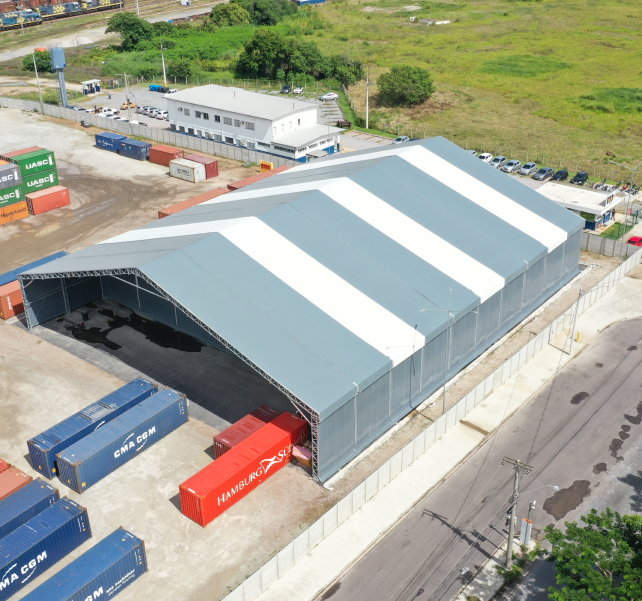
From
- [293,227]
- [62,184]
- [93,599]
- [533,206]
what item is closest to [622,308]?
[533,206]

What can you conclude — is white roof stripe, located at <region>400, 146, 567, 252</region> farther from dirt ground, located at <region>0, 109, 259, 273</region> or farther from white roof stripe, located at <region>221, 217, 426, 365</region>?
dirt ground, located at <region>0, 109, 259, 273</region>

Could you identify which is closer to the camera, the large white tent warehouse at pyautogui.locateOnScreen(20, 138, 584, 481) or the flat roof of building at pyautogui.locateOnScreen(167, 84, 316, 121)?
the large white tent warehouse at pyautogui.locateOnScreen(20, 138, 584, 481)

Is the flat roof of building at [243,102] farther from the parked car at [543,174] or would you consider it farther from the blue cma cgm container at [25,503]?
the blue cma cgm container at [25,503]

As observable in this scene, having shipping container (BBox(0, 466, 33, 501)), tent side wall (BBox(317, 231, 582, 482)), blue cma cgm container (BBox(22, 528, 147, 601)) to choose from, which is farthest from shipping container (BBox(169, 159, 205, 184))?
blue cma cgm container (BBox(22, 528, 147, 601))

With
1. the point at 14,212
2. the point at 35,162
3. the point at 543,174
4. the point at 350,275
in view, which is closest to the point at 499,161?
the point at 543,174

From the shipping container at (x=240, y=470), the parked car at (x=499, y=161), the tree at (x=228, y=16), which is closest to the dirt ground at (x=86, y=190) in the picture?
the parked car at (x=499, y=161)

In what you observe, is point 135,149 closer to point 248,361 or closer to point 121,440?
point 121,440

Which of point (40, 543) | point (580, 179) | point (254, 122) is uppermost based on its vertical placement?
point (254, 122)
